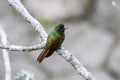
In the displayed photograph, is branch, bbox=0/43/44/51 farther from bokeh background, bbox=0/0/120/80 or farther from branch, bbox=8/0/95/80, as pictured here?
bokeh background, bbox=0/0/120/80

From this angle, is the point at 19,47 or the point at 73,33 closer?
the point at 19,47

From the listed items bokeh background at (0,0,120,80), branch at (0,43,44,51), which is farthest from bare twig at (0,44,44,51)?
bokeh background at (0,0,120,80)

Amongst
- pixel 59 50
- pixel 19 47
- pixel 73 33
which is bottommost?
pixel 19 47

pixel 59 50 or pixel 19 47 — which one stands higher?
pixel 59 50

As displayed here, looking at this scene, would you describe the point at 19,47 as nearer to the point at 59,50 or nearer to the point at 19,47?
the point at 19,47

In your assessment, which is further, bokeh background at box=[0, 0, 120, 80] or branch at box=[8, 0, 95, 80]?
bokeh background at box=[0, 0, 120, 80]

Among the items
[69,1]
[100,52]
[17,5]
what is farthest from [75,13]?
[17,5]

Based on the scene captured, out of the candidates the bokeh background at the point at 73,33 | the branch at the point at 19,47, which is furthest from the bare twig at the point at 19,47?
the bokeh background at the point at 73,33

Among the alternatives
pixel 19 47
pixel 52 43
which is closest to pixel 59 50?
pixel 52 43

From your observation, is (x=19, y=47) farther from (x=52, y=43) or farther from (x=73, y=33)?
(x=73, y=33)

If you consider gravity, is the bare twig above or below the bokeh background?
below
